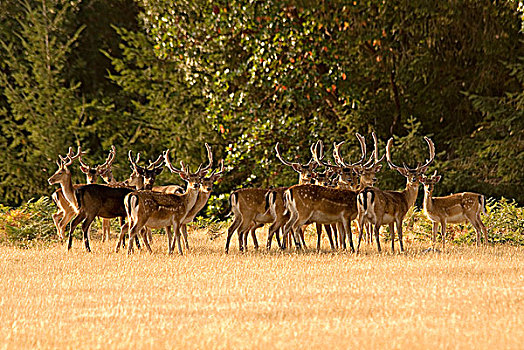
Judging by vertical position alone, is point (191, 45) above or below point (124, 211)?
above

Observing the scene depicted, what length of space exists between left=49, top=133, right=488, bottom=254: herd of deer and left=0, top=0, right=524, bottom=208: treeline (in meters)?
3.67

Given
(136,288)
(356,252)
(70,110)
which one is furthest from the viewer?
(70,110)

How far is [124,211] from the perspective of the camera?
12375 mm

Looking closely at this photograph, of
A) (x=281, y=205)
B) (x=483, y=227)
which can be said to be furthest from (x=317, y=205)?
(x=483, y=227)

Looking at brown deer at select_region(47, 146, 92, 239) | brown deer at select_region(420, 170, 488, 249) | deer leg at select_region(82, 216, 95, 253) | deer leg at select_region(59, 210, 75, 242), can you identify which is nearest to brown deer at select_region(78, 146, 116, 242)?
brown deer at select_region(47, 146, 92, 239)

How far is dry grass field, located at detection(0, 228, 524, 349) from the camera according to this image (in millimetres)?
5844

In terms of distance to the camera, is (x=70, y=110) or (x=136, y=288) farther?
(x=70, y=110)

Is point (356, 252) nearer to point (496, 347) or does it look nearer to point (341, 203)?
point (341, 203)

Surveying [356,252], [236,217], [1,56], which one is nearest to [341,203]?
[356,252]

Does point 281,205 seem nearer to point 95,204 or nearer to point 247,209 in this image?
point 247,209

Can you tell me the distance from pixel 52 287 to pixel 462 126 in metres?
12.3

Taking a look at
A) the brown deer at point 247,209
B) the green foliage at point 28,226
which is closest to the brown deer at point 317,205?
the brown deer at point 247,209

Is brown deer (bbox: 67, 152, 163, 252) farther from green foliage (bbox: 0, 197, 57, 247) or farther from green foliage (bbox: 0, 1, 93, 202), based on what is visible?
green foliage (bbox: 0, 1, 93, 202)

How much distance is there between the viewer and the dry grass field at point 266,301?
584 centimetres
